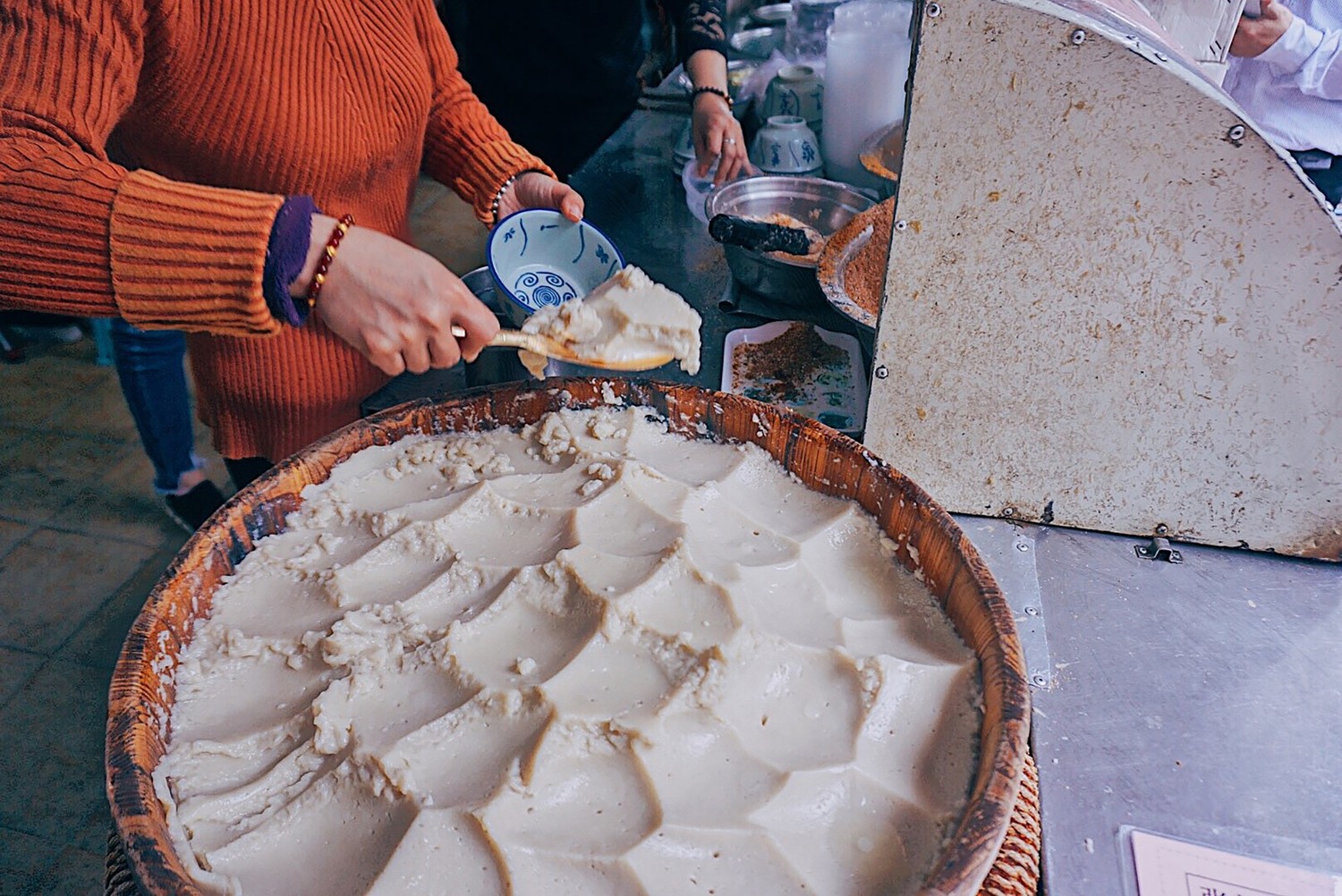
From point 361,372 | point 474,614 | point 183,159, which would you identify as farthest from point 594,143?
point 474,614

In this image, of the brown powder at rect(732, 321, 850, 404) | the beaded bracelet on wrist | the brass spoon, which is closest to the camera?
the brass spoon

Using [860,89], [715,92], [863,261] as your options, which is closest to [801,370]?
[863,261]

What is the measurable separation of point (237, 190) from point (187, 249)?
0.84 feet

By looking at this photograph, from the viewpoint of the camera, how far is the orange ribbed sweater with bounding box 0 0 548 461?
945 mm

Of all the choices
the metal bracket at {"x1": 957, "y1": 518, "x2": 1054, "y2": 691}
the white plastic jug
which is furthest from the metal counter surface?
the white plastic jug

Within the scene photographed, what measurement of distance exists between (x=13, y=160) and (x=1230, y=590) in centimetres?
157

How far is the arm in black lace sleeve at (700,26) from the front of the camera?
2562mm

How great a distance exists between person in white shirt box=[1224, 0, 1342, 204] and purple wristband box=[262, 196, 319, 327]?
2.35m

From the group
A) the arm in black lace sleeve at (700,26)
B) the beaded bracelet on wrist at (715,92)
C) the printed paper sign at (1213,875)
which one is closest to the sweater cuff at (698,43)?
the arm in black lace sleeve at (700,26)

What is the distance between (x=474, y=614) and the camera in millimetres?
947

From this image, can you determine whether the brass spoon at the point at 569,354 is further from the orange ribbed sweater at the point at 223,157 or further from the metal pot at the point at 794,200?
the metal pot at the point at 794,200

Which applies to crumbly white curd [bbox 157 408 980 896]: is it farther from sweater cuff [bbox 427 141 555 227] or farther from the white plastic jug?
the white plastic jug

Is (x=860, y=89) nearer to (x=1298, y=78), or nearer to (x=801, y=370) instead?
(x=801, y=370)

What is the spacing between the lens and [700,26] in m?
2.59
